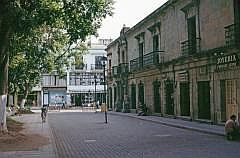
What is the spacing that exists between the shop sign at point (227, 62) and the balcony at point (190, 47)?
3016mm

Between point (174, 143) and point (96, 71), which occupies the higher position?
point (96, 71)

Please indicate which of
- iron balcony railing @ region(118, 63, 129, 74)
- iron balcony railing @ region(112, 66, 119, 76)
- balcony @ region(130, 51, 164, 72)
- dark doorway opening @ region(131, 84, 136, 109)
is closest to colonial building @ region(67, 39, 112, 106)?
iron balcony railing @ region(112, 66, 119, 76)

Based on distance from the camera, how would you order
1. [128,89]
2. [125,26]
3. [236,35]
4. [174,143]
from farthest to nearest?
[125,26]
[128,89]
[236,35]
[174,143]

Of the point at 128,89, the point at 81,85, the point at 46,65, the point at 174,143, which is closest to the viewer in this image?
the point at 174,143

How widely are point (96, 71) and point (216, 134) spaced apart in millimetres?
56170

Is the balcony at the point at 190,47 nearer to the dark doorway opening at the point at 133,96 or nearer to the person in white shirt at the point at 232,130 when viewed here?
the person in white shirt at the point at 232,130

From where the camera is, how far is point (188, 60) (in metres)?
24.5

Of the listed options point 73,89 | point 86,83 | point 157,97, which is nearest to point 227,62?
point 157,97

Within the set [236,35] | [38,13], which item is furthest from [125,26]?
[38,13]

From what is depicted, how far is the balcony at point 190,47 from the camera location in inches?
929

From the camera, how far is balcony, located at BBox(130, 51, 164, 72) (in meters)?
30.6

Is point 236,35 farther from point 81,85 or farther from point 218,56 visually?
point 81,85

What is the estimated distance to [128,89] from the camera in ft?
135

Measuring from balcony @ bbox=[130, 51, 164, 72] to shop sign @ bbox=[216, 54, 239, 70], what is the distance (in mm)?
9632
